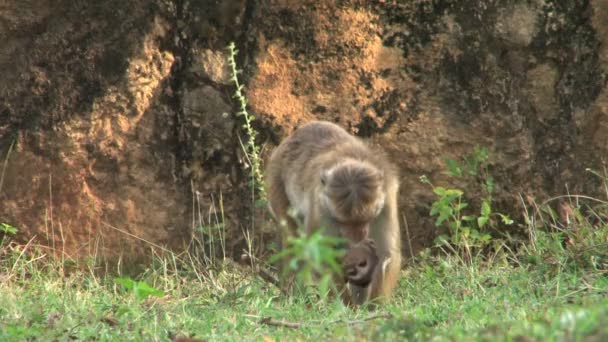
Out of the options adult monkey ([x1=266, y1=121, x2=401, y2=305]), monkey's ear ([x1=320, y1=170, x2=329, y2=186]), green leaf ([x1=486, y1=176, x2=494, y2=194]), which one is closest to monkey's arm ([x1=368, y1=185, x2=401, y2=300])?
adult monkey ([x1=266, y1=121, x2=401, y2=305])

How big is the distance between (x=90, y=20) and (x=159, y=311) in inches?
121

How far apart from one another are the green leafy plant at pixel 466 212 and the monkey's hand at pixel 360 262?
3.76 feet

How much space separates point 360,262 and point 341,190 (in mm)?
469

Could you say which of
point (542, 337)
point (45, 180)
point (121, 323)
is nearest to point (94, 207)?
point (45, 180)

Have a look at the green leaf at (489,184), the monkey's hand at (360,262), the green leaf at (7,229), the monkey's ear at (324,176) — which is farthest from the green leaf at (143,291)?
the green leaf at (489,184)

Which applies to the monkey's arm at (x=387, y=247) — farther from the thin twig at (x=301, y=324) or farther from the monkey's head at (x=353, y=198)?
the thin twig at (x=301, y=324)

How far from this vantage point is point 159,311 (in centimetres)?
→ 653

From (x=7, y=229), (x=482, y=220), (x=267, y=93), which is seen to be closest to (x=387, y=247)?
(x=482, y=220)

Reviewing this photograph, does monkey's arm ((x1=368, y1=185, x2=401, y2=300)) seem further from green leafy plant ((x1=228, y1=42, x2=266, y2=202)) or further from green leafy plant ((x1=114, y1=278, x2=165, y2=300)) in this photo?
green leafy plant ((x1=114, y1=278, x2=165, y2=300))

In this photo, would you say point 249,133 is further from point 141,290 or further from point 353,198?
point 141,290

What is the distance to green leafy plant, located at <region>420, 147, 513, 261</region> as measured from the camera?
8.14m

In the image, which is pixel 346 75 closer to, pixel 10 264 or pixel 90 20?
pixel 90 20

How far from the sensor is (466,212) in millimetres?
8773

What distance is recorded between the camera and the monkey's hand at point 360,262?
23.0 ft
